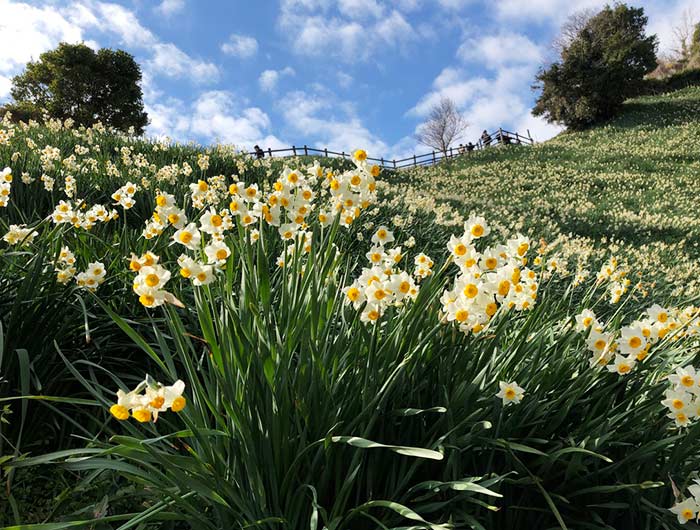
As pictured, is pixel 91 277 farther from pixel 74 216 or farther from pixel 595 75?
pixel 595 75

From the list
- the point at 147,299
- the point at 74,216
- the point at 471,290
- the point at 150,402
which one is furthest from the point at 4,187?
the point at 471,290

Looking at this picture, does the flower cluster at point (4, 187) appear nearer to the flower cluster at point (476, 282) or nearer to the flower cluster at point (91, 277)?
the flower cluster at point (91, 277)

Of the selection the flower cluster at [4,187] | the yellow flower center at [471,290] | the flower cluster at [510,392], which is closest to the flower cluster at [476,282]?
the yellow flower center at [471,290]

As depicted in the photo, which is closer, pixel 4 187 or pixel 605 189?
pixel 4 187

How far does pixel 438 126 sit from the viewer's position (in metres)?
46.6

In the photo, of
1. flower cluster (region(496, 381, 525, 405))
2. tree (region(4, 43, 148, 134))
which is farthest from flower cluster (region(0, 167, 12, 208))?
tree (region(4, 43, 148, 134))

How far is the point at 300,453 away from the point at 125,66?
33897 millimetres

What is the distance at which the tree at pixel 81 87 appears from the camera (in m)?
27.6

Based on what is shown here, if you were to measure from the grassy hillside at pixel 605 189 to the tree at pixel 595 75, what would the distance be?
1763mm

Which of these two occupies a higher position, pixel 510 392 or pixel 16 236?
pixel 16 236

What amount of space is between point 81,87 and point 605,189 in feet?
98.0

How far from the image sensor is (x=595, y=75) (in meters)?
30.4

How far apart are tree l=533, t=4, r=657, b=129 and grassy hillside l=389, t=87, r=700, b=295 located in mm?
1763

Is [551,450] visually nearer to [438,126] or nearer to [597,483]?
[597,483]
